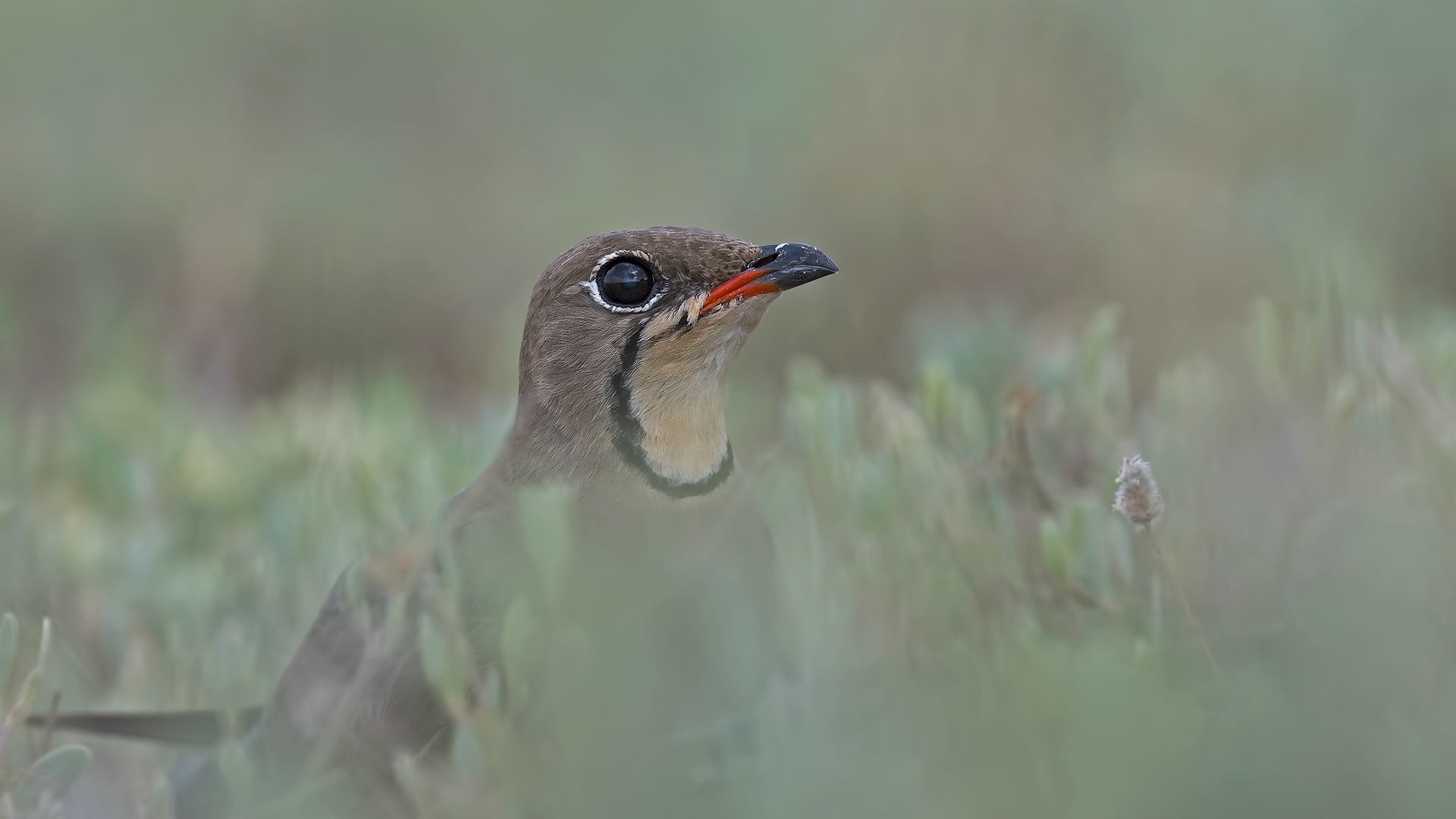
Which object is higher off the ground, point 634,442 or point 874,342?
point 874,342

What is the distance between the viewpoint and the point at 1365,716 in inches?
46.0

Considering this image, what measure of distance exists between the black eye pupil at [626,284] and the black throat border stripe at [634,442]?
7 cm

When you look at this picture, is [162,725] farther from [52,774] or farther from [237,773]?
[237,773]

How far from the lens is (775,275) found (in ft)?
9.02

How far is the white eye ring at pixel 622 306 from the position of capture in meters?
2.81

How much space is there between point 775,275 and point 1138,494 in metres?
1.06

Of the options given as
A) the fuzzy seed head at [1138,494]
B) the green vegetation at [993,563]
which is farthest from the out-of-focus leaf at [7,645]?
the fuzzy seed head at [1138,494]

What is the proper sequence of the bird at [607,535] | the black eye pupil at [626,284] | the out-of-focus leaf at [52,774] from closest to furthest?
the bird at [607,535]
the out-of-focus leaf at [52,774]
the black eye pupil at [626,284]

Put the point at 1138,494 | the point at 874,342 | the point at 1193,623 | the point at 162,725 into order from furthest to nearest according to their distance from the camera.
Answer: the point at 874,342 < the point at 162,725 < the point at 1138,494 < the point at 1193,623

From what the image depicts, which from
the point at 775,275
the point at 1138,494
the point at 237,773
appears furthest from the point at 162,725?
the point at 1138,494

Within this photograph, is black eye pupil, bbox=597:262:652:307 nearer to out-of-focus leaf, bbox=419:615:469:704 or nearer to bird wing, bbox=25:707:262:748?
bird wing, bbox=25:707:262:748

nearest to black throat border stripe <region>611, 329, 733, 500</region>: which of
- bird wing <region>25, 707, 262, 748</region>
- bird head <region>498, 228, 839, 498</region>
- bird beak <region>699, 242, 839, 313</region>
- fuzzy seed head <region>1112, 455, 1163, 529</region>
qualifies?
bird head <region>498, 228, 839, 498</region>

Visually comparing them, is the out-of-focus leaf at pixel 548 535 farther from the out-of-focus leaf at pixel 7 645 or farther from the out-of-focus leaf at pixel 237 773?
the out-of-focus leaf at pixel 7 645

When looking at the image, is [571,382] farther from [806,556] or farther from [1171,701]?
[1171,701]
